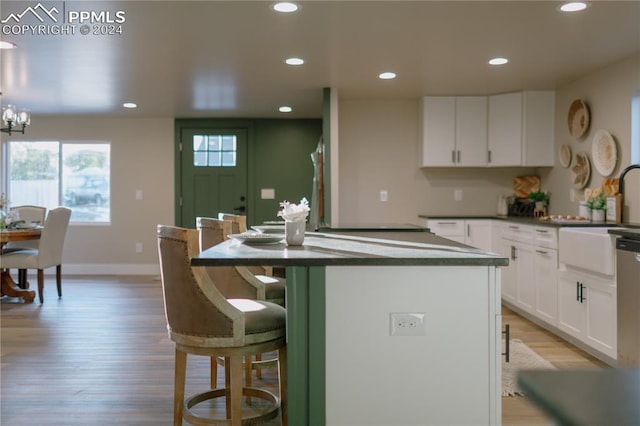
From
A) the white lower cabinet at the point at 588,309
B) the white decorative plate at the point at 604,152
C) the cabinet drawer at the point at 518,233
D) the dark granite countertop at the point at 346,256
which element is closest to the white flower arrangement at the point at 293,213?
the dark granite countertop at the point at 346,256

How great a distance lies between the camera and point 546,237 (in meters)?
4.70

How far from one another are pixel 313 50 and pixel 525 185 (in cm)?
330

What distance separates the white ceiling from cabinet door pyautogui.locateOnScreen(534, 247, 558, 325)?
159 cm

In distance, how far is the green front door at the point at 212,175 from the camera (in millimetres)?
8133

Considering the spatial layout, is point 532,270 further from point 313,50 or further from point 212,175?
point 212,175

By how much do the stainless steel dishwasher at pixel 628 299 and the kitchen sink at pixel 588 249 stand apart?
9 centimetres

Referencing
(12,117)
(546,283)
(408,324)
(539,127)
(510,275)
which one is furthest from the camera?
(539,127)

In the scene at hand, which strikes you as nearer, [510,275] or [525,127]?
[510,275]

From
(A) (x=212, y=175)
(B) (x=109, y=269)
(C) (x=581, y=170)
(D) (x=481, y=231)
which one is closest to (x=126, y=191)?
(B) (x=109, y=269)

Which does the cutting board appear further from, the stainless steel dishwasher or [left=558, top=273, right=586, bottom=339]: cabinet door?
the stainless steel dishwasher

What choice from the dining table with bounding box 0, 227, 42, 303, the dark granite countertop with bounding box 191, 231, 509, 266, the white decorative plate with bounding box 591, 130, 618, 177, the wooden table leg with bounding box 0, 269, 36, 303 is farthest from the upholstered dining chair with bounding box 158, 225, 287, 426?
the wooden table leg with bounding box 0, 269, 36, 303

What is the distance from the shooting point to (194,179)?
8148 mm

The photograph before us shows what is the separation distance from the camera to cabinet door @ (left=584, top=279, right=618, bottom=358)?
141 inches

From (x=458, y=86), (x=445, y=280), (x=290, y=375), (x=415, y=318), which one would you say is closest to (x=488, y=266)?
(x=445, y=280)
